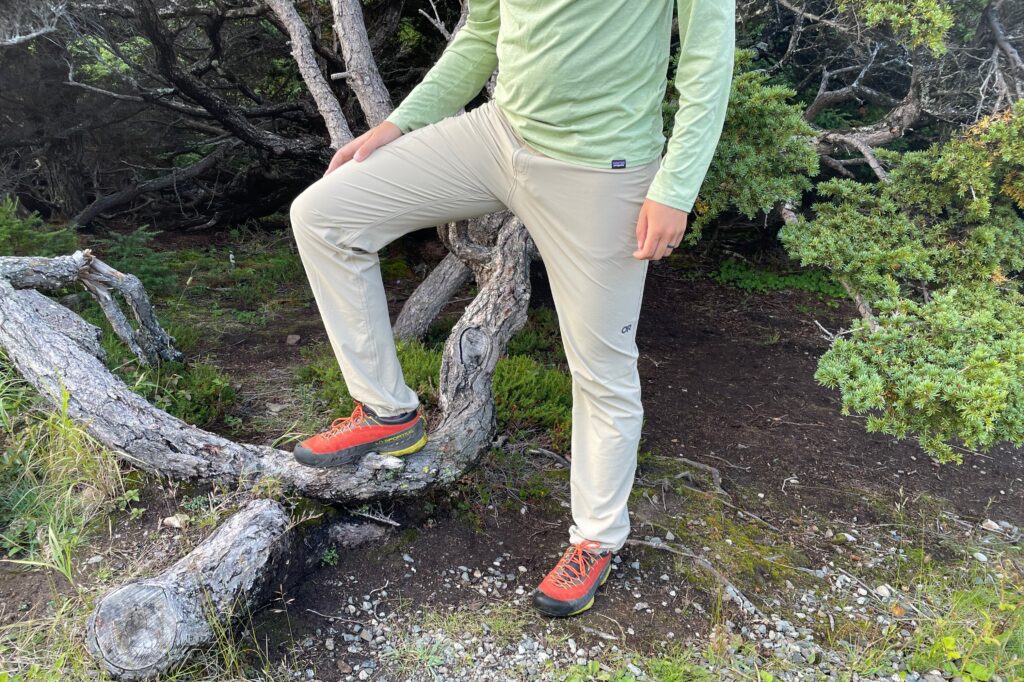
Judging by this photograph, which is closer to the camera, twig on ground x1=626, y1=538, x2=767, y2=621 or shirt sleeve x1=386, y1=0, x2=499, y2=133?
shirt sleeve x1=386, y1=0, x2=499, y2=133

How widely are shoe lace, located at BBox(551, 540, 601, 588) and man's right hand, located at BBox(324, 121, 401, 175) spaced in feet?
4.80

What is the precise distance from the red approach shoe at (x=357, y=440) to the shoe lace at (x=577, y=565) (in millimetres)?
697

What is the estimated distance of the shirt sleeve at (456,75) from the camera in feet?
7.31

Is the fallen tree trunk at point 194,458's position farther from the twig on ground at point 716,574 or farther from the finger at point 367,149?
the finger at point 367,149

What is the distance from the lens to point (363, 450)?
7.87ft

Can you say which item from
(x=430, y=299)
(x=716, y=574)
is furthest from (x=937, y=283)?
(x=430, y=299)

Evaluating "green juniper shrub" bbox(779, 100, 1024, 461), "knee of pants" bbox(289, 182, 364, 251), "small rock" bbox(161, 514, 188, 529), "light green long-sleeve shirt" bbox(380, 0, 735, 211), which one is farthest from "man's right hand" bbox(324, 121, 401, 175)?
"green juniper shrub" bbox(779, 100, 1024, 461)

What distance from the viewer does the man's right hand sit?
2.11 metres

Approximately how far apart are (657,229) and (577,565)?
47.5 inches

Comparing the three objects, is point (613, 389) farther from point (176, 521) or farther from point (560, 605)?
point (176, 521)

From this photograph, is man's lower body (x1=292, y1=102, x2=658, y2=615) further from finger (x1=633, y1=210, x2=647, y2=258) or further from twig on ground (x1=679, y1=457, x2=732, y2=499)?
twig on ground (x1=679, y1=457, x2=732, y2=499)

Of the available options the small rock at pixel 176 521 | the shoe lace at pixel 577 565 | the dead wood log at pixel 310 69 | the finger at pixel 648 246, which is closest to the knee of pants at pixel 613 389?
the finger at pixel 648 246

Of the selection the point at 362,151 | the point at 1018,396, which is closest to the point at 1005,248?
the point at 1018,396

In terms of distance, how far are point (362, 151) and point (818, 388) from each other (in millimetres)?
3395
